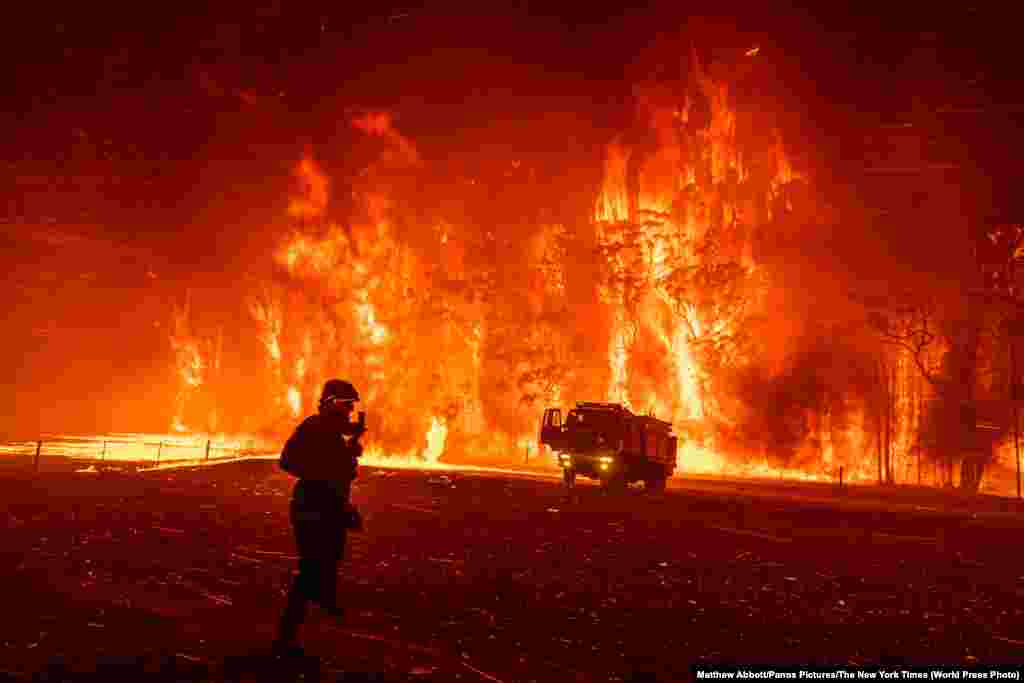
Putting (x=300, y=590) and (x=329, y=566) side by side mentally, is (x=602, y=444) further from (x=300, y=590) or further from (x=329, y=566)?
(x=300, y=590)

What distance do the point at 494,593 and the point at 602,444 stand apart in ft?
64.3

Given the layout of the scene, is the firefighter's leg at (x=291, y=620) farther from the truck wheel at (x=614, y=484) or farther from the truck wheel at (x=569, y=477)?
the truck wheel at (x=569, y=477)

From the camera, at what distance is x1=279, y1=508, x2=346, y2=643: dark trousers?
654cm

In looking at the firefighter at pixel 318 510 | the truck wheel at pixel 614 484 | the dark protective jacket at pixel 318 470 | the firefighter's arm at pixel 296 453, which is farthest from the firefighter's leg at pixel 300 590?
the truck wheel at pixel 614 484

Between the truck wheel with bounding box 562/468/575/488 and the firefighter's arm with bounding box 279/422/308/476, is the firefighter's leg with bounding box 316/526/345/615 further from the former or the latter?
the truck wheel with bounding box 562/468/575/488

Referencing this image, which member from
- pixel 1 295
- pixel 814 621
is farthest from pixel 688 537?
pixel 1 295

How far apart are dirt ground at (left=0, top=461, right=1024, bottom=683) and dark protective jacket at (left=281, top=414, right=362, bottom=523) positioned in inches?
46.3

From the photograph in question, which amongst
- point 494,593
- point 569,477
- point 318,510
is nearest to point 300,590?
point 318,510

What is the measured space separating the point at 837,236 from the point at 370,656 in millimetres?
55550

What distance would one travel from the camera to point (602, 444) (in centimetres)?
2903

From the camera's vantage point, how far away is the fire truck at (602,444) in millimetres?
29031

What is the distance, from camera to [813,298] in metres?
54.7

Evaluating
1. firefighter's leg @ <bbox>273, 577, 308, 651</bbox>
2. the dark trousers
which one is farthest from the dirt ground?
the dark trousers

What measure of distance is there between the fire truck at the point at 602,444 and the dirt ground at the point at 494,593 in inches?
314
